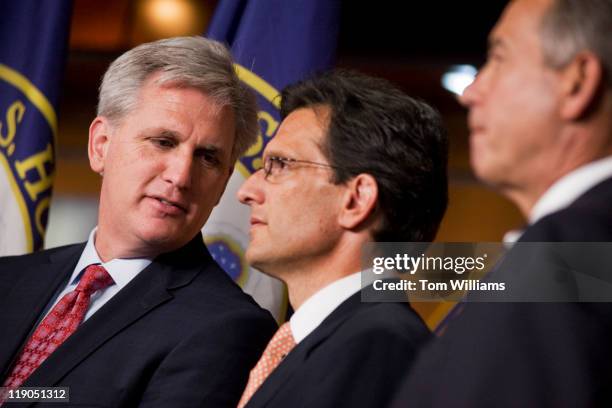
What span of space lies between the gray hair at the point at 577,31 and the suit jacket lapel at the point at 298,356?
0.61 metres

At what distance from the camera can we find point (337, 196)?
1.71m

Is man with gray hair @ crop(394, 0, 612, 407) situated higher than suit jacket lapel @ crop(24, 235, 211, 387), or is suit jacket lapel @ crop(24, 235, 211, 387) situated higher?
man with gray hair @ crop(394, 0, 612, 407)

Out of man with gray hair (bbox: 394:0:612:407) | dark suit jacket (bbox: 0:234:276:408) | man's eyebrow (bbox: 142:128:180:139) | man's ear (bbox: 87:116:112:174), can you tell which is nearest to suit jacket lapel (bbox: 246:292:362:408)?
dark suit jacket (bbox: 0:234:276:408)

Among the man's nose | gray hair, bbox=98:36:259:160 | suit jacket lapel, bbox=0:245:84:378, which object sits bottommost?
suit jacket lapel, bbox=0:245:84:378

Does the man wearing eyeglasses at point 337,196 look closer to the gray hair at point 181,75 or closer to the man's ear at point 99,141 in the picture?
the gray hair at point 181,75

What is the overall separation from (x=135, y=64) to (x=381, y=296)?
0.92 m

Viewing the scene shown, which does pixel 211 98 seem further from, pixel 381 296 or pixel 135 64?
pixel 381 296

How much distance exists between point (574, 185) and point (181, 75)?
126 cm

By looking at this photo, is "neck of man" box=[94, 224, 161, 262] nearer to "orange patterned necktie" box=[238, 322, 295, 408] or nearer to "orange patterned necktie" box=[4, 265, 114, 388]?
"orange patterned necktie" box=[4, 265, 114, 388]

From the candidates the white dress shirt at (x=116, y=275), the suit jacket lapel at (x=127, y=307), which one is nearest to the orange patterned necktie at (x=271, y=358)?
the suit jacket lapel at (x=127, y=307)

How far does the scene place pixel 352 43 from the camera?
16.0ft

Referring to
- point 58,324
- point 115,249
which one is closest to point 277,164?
point 115,249

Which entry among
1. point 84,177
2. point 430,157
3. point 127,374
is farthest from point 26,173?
point 84,177

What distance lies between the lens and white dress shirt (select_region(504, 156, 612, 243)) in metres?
1.05
